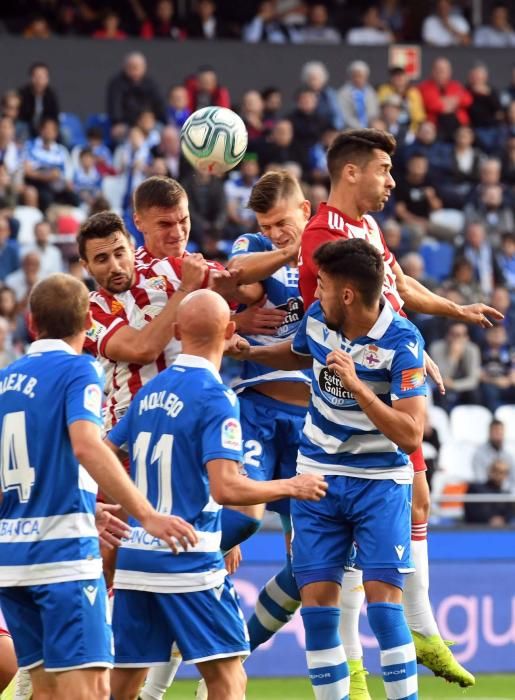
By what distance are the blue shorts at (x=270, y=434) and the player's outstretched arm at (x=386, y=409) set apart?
4.18ft

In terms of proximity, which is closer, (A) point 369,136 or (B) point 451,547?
(A) point 369,136

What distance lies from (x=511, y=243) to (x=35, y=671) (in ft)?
40.4

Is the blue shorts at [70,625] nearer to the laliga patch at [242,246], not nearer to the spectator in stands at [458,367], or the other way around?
the laliga patch at [242,246]

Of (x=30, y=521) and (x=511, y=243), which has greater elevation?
(x=511, y=243)

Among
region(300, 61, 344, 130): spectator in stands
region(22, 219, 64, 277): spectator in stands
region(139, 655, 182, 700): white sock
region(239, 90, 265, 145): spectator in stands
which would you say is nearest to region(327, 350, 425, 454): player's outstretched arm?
region(139, 655, 182, 700): white sock

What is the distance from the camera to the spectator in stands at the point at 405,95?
62.9ft

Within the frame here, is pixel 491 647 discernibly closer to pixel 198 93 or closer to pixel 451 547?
pixel 451 547

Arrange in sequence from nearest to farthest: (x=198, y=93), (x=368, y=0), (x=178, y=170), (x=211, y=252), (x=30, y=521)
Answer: (x=30, y=521) < (x=211, y=252) < (x=178, y=170) < (x=198, y=93) < (x=368, y=0)

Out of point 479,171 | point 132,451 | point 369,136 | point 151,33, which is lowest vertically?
point 132,451

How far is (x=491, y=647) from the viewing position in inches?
439

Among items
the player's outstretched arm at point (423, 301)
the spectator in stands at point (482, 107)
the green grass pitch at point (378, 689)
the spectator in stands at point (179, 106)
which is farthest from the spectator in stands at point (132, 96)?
the player's outstretched arm at point (423, 301)

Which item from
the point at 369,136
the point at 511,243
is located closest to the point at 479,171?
the point at 511,243

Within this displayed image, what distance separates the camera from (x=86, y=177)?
17078 millimetres

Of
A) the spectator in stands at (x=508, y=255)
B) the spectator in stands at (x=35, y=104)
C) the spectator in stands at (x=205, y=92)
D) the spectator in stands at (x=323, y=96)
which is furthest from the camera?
the spectator in stands at (x=323, y=96)
